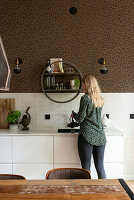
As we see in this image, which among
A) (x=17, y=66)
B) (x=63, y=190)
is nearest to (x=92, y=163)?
(x=63, y=190)

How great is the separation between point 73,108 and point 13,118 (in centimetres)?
101

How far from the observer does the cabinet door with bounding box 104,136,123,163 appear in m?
3.31

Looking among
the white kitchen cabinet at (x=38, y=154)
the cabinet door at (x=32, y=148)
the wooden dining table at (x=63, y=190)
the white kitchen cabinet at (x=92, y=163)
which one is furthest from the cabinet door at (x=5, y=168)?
the wooden dining table at (x=63, y=190)

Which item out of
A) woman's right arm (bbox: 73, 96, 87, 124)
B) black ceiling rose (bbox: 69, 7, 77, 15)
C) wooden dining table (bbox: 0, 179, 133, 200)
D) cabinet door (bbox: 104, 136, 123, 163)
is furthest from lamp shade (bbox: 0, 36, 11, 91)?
black ceiling rose (bbox: 69, 7, 77, 15)

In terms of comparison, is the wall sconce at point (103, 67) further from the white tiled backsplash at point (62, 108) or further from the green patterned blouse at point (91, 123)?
the green patterned blouse at point (91, 123)

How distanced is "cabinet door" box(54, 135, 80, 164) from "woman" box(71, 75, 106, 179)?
308 mm

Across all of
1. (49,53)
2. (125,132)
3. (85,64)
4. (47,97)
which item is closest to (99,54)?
(85,64)

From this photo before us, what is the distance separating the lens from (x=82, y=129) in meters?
3.02

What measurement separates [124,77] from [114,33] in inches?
29.6

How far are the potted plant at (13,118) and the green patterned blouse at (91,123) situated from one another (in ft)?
3.59

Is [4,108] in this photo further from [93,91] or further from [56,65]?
[93,91]

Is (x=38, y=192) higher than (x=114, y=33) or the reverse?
the reverse

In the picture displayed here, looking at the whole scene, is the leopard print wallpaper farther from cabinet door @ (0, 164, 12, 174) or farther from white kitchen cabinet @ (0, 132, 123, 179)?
cabinet door @ (0, 164, 12, 174)

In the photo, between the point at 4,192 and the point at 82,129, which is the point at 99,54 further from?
the point at 4,192
